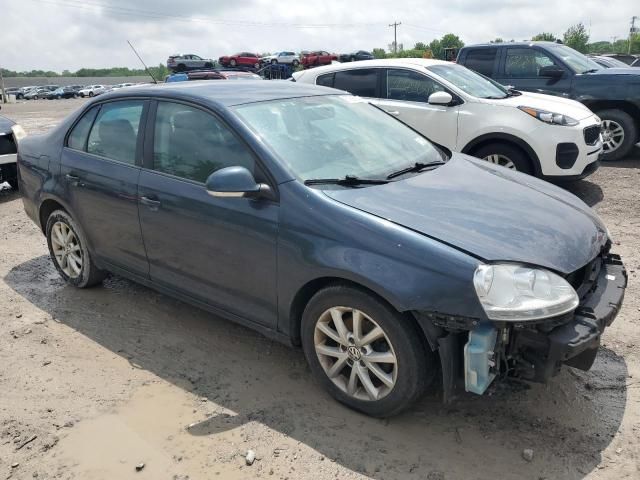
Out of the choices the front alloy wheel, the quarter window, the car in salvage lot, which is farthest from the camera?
the quarter window

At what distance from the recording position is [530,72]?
9.07 meters

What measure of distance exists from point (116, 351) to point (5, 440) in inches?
35.5

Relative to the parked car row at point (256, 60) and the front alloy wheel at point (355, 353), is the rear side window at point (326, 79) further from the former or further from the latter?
the parked car row at point (256, 60)

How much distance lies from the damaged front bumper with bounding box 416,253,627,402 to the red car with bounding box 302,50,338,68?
37566 millimetres

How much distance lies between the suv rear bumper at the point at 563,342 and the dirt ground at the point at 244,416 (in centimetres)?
40

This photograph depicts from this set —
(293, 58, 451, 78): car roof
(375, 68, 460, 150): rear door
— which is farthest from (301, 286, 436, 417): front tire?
(293, 58, 451, 78): car roof

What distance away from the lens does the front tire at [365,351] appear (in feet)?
8.51

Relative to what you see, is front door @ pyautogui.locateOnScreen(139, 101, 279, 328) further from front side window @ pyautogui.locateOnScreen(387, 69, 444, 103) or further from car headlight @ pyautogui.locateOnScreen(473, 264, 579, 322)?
front side window @ pyautogui.locateOnScreen(387, 69, 444, 103)

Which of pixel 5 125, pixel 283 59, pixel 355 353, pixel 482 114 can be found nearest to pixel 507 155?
pixel 482 114

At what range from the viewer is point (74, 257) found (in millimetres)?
4555

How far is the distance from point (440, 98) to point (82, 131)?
13.8 feet

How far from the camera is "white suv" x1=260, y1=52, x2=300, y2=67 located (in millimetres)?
42156

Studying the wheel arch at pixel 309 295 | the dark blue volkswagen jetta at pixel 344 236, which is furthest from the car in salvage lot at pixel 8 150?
the wheel arch at pixel 309 295

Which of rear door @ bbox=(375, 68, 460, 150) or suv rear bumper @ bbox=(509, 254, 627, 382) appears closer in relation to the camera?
suv rear bumper @ bbox=(509, 254, 627, 382)
